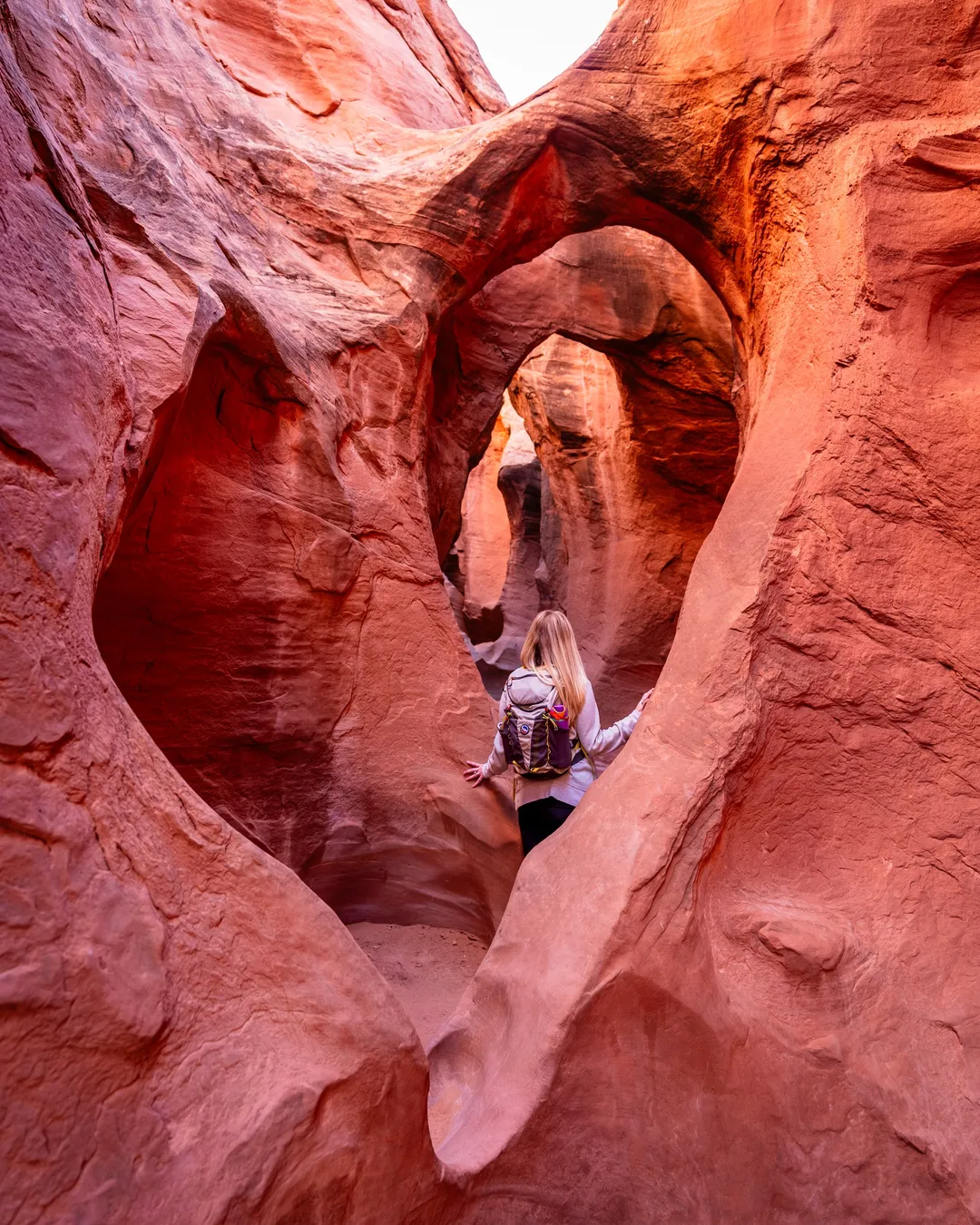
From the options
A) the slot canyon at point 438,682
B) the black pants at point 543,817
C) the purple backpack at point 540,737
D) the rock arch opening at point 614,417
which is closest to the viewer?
the slot canyon at point 438,682

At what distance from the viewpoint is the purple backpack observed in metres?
3.13

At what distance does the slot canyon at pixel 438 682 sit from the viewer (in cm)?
161

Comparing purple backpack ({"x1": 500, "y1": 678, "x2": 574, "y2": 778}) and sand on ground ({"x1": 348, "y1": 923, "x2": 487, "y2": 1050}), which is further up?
purple backpack ({"x1": 500, "y1": 678, "x2": 574, "y2": 778})

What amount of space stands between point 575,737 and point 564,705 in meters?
0.18

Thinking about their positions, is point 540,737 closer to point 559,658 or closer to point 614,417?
point 559,658

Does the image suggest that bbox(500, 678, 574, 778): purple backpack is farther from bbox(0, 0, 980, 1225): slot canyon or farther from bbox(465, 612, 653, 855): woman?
bbox(0, 0, 980, 1225): slot canyon

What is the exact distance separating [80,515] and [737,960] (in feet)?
7.58

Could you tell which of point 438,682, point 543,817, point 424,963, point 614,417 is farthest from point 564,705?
point 614,417

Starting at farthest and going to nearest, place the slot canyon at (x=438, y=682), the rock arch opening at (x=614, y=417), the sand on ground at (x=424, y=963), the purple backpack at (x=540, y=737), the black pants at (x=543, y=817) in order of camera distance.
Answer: the rock arch opening at (x=614, y=417), the sand on ground at (x=424, y=963), the black pants at (x=543, y=817), the purple backpack at (x=540, y=737), the slot canyon at (x=438, y=682)

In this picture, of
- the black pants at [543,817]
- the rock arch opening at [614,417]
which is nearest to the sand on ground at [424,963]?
the black pants at [543,817]

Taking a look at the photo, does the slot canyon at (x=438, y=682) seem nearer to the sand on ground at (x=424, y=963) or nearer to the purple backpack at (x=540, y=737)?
the sand on ground at (x=424, y=963)

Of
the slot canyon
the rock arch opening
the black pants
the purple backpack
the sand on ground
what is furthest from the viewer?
the rock arch opening

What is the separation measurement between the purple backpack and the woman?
0.06 feet

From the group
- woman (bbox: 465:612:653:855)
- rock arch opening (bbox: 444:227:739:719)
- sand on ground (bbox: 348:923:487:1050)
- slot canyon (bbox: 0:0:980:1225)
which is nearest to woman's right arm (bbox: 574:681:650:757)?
woman (bbox: 465:612:653:855)
